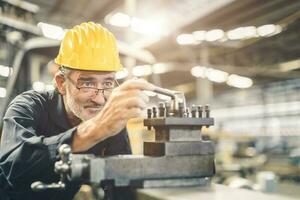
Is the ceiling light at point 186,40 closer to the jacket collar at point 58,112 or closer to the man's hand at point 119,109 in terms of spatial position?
the jacket collar at point 58,112

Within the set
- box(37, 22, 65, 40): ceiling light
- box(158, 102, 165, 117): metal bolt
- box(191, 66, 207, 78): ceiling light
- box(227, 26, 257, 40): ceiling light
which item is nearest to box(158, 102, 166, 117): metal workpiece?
box(158, 102, 165, 117): metal bolt

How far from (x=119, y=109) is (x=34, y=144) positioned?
0.32 meters

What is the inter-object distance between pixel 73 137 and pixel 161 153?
0.93 feet

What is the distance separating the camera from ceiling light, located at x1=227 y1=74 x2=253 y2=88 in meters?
12.0

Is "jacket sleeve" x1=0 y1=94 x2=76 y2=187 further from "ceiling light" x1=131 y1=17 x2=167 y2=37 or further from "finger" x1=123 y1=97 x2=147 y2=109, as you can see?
"ceiling light" x1=131 y1=17 x2=167 y2=37

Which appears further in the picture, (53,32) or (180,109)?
(53,32)

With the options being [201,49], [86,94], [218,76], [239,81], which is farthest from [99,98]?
[239,81]

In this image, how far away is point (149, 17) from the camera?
7109mm

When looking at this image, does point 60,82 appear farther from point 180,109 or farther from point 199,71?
point 199,71

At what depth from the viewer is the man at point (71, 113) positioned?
995 mm

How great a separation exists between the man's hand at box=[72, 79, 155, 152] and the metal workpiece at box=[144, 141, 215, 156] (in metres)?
0.12

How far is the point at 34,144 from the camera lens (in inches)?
42.4

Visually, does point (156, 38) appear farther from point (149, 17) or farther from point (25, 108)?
point (25, 108)

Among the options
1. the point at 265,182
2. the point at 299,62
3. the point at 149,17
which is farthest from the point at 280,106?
the point at 265,182
